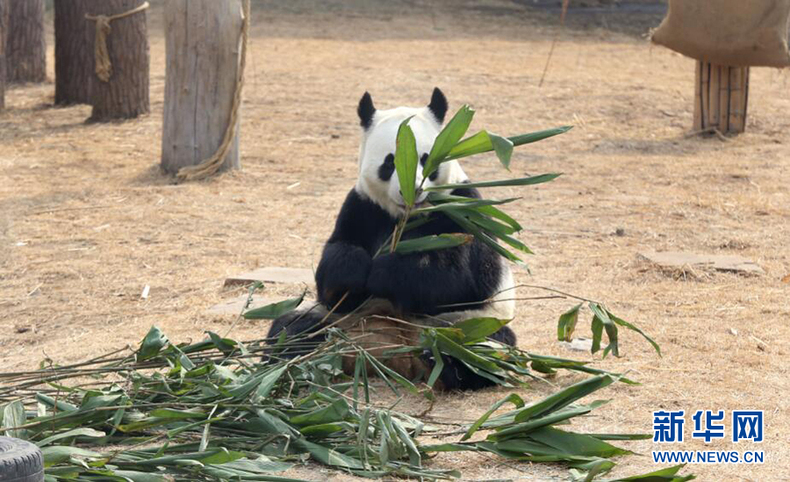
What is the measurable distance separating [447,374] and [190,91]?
4648mm

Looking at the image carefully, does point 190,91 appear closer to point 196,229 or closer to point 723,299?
point 196,229

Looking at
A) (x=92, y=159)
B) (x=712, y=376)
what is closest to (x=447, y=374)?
(x=712, y=376)

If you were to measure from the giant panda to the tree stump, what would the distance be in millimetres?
5888

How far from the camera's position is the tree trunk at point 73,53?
9.92 meters

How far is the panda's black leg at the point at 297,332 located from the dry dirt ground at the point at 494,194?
1.67 ft

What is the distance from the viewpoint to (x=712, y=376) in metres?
4.11

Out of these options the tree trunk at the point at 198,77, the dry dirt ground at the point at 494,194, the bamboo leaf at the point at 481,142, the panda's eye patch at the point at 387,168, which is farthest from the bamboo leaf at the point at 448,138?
the tree trunk at the point at 198,77

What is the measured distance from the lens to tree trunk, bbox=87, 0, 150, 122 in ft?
31.5

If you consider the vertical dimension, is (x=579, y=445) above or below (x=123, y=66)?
below

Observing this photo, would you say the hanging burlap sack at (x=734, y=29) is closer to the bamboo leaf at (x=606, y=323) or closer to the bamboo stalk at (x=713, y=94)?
the bamboo stalk at (x=713, y=94)

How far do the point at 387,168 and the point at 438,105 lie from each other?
0.40 m

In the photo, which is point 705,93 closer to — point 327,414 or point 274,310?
point 274,310

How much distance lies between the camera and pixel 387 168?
4.01 meters

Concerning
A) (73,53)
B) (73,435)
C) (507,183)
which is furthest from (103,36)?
(73,435)
